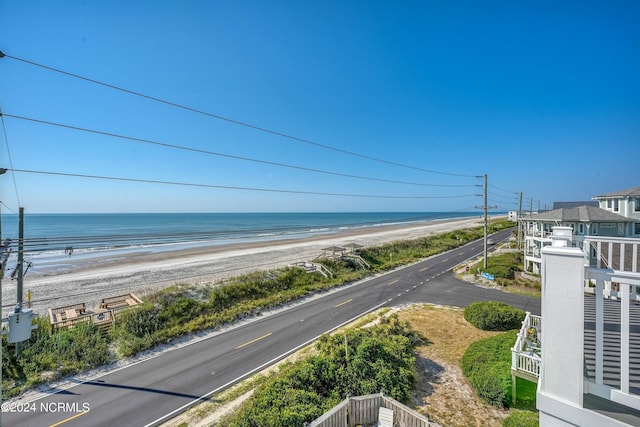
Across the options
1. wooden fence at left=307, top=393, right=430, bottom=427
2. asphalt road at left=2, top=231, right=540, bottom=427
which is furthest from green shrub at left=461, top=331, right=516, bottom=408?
asphalt road at left=2, top=231, right=540, bottom=427

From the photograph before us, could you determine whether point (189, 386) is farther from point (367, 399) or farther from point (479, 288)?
point (479, 288)

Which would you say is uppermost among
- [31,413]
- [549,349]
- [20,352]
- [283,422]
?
[549,349]

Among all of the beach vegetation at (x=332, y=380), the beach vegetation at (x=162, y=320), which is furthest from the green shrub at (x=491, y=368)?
the beach vegetation at (x=162, y=320)

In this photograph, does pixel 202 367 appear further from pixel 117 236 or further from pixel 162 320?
pixel 117 236

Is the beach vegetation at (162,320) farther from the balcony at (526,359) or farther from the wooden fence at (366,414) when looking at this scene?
the balcony at (526,359)

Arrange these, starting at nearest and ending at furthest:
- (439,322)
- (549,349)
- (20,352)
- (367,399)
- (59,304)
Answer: (549,349), (367,399), (20,352), (439,322), (59,304)

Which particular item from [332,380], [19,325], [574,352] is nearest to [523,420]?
[332,380]

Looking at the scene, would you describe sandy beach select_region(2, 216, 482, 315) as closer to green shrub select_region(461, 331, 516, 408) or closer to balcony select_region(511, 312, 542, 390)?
green shrub select_region(461, 331, 516, 408)

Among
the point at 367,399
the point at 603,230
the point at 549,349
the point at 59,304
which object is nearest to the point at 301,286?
A: the point at 367,399
